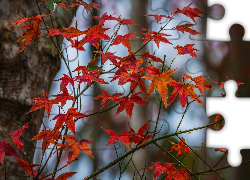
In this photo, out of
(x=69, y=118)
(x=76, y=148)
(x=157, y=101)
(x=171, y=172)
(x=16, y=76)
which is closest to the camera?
(x=76, y=148)

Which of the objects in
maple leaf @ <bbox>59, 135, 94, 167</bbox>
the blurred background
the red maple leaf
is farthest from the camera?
the blurred background

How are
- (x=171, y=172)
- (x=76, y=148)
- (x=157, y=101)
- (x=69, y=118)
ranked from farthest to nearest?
1. (x=157, y=101)
2. (x=171, y=172)
3. (x=69, y=118)
4. (x=76, y=148)

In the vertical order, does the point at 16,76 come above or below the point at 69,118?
above

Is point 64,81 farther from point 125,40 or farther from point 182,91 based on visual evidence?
point 182,91

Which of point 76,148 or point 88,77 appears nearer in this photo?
point 76,148

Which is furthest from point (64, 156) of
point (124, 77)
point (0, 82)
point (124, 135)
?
point (124, 77)

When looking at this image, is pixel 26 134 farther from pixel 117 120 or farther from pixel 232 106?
pixel 117 120

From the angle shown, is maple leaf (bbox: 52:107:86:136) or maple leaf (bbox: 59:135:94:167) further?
maple leaf (bbox: 52:107:86:136)

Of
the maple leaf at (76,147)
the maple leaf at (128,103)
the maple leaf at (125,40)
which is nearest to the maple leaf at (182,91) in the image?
the maple leaf at (128,103)

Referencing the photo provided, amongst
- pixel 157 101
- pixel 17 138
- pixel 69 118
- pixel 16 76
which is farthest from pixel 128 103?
pixel 157 101

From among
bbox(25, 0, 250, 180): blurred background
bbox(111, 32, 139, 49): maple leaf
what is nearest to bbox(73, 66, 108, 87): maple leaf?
bbox(111, 32, 139, 49): maple leaf

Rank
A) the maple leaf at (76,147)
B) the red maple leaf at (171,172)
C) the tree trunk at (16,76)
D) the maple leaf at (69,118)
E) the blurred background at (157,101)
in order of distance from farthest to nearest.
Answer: the blurred background at (157,101) < the tree trunk at (16,76) < the red maple leaf at (171,172) < the maple leaf at (69,118) < the maple leaf at (76,147)

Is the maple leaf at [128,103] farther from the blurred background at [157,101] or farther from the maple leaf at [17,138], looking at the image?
the blurred background at [157,101]

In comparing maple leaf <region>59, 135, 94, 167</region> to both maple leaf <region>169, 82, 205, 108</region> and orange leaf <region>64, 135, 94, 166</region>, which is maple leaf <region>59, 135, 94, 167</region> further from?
maple leaf <region>169, 82, 205, 108</region>
